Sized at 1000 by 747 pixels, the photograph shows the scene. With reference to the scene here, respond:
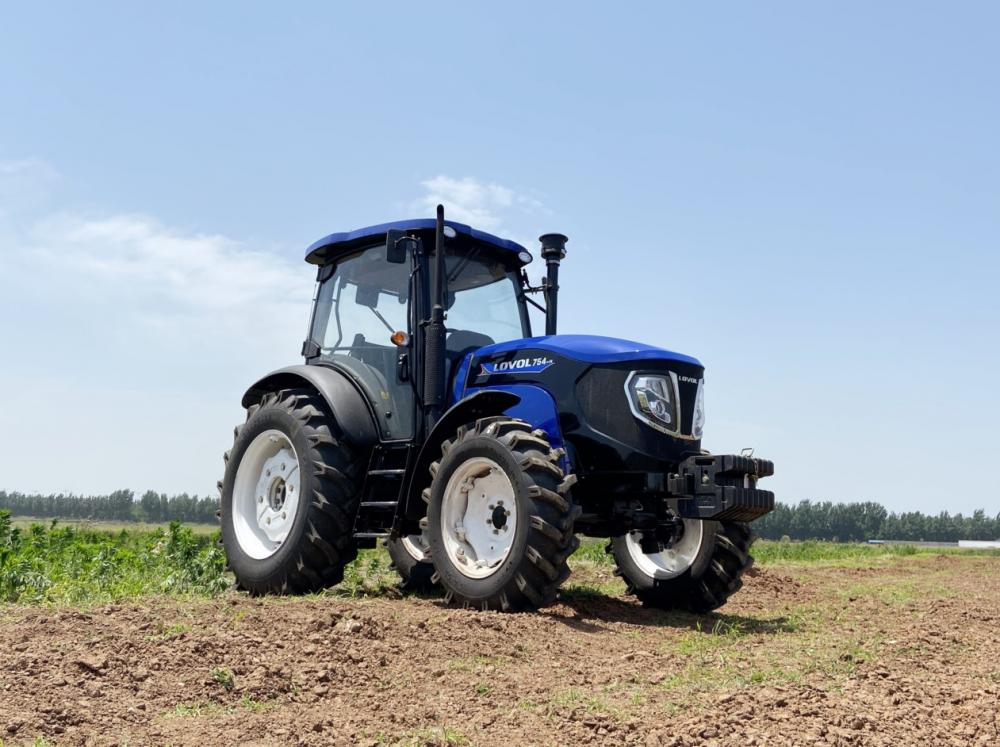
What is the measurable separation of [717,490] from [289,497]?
3.48 metres

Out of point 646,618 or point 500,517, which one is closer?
point 500,517

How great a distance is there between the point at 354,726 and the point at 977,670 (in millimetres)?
3226

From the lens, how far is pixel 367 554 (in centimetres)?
1157

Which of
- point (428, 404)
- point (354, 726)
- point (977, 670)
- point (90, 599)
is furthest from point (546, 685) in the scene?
point (90, 599)

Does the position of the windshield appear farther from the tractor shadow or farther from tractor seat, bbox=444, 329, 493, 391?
the tractor shadow

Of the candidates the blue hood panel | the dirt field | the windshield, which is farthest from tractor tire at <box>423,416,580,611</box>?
the windshield

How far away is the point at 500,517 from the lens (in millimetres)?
Answer: 6570

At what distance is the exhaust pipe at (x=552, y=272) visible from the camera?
27.1 feet

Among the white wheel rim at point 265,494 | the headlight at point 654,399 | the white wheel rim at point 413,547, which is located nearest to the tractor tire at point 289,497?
the white wheel rim at point 265,494

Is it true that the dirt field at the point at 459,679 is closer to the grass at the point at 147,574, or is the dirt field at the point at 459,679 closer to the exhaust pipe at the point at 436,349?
the exhaust pipe at the point at 436,349

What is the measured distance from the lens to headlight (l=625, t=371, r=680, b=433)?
21.8 ft

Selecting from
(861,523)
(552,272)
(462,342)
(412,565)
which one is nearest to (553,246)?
(552,272)

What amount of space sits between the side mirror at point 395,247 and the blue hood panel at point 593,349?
947 millimetres

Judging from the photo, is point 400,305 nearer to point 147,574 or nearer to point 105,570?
point 147,574
